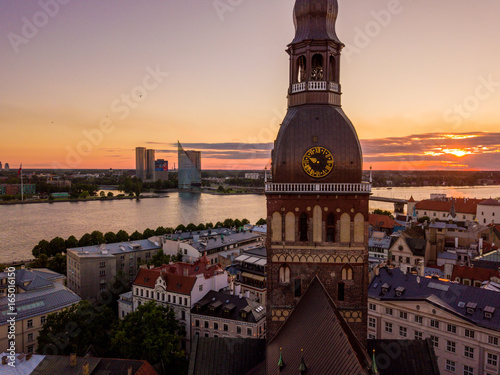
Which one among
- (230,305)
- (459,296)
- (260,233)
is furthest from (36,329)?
(260,233)

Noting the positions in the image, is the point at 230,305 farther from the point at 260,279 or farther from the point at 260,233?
the point at 260,233

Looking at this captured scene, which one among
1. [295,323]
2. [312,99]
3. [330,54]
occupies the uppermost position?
[330,54]

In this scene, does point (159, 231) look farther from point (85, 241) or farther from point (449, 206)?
point (449, 206)

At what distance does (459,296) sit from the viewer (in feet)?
99.0

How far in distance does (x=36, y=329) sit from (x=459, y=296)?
38.3 m

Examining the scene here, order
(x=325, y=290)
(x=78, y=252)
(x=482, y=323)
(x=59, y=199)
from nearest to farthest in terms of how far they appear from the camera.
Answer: (x=325, y=290), (x=482, y=323), (x=78, y=252), (x=59, y=199)

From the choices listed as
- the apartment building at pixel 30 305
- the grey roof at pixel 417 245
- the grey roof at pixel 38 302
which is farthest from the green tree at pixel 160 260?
the grey roof at pixel 417 245

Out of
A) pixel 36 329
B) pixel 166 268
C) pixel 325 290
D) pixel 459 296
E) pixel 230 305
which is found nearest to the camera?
pixel 325 290

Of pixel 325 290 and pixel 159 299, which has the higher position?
pixel 325 290

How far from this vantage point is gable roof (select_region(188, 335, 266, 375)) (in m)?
17.7

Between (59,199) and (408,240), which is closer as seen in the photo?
(408,240)

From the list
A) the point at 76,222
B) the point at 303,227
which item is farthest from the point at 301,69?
the point at 76,222

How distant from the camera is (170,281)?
131ft

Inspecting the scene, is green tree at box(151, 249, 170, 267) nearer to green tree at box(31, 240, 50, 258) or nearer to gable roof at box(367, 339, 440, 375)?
green tree at box(31, 240, 50, 258)
